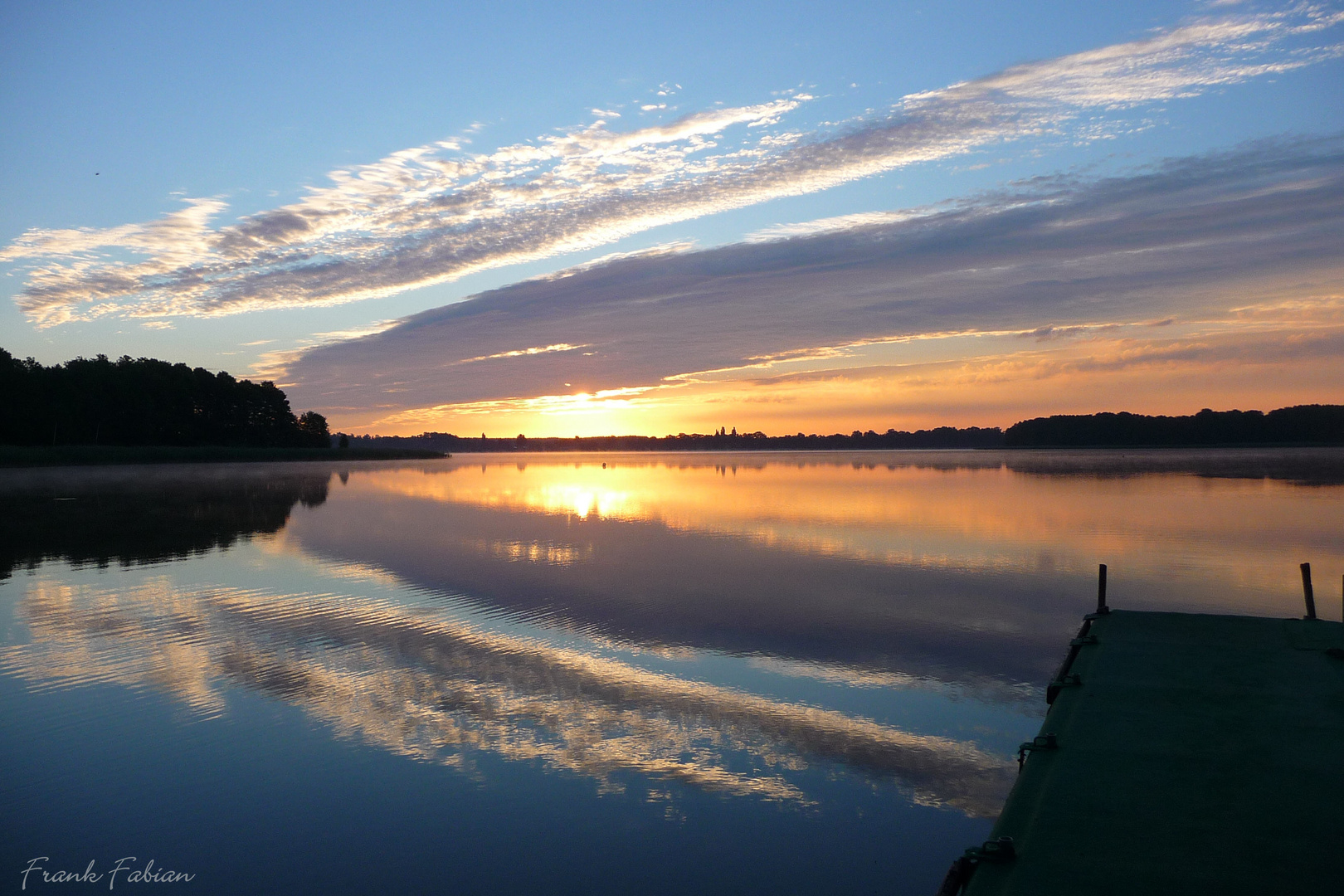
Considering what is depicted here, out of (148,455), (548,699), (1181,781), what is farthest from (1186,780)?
(148,455)

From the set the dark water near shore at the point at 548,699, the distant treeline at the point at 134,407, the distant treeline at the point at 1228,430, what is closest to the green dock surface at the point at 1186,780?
the dark water near shore at the point at 548,699

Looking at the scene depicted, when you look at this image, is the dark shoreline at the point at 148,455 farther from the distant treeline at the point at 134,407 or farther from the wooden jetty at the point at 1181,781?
the wooden jetty at the point at 1181,781

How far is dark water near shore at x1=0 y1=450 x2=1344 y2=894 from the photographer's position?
647cm

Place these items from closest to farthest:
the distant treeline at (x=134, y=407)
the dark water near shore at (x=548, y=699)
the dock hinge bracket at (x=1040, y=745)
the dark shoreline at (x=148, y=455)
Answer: the dark water near shore at (x=548, y=699) < the dock hinge bracket at (x=1040, y=745) < the dark shoreline at (x=148, y=455) < the distant treeline at (x=134, y=407)

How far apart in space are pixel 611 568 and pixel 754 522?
36.6 feet

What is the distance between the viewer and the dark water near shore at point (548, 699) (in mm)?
6469

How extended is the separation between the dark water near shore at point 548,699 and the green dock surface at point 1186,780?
2.86ft

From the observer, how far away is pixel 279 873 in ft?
20.1

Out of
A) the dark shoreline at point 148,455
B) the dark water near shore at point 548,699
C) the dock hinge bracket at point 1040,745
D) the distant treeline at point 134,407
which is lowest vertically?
the dark water near shore at point 548,699

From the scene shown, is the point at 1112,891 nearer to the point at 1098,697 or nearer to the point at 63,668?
the point at 1098,697

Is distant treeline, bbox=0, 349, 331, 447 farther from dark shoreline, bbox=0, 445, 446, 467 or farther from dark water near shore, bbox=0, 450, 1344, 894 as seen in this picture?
dark water near shore, bbox=0, 450, 1344, 894

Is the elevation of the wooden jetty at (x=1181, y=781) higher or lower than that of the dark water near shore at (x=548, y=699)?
higher

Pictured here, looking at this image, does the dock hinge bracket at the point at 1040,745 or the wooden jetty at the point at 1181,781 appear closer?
the wooden jetty at the point at 1181,781

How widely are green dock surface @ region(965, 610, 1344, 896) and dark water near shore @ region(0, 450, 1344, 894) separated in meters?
0.87
